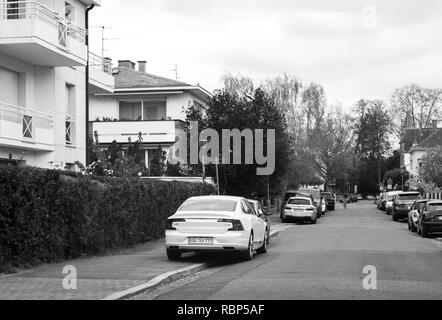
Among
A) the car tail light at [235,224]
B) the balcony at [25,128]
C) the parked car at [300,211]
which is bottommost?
the parked car at [300,211]

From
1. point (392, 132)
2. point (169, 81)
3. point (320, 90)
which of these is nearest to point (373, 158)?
point (392, 132)

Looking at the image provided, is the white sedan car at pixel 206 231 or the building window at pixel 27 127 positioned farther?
the building window at pixel 27 127

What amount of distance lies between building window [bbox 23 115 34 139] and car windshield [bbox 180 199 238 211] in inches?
312

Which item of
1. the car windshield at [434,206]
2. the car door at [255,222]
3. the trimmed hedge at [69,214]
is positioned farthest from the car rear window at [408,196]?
the car door at [255,222]

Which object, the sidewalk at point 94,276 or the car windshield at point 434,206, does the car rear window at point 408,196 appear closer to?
the car windshield at point 434,206

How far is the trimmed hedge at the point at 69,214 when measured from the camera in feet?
39.9

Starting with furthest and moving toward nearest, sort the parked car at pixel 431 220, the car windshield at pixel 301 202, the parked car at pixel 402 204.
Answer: the parked car at pixel 402 204
the car windshield at pixel 301 202
the parked car at pixel 431 220

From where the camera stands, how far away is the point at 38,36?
779 inches

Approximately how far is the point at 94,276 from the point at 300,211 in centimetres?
2634

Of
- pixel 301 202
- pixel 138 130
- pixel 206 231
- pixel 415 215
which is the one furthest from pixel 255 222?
pixel 138 130

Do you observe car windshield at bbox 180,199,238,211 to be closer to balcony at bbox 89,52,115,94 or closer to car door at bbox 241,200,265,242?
car door at bbox 241,200,265,242

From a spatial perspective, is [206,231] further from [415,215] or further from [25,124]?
[415,215]

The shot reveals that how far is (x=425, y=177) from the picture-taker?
5550cm

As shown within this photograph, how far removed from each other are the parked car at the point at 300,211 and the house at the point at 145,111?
8024 mm
